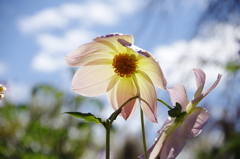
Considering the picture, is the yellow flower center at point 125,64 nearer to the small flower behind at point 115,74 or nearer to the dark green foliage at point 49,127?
the small flower behind at point 115,74

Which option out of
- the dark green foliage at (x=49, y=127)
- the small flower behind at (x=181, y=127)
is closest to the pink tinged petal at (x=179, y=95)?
the small flower behind at (x=181, y=127)

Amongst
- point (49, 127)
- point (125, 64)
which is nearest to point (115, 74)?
point (125, 64)

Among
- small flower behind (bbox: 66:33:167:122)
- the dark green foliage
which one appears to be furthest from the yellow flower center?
the dark green foliage

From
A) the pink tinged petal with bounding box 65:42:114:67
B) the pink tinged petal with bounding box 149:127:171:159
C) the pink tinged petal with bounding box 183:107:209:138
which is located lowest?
the pink tinged petal with bounding box 149:127:171:159

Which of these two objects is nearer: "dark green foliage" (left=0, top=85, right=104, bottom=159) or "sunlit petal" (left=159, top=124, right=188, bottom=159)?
"sunlit petal" (left=159, top=124, right=188, bottom=159)

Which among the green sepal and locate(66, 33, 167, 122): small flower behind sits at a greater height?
locate(66, 33, 167, 122): small flower behind

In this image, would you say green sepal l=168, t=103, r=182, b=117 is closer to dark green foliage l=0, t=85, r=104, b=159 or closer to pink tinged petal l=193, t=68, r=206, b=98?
pink tinged petal l=193, t=68, r=206, b=98
